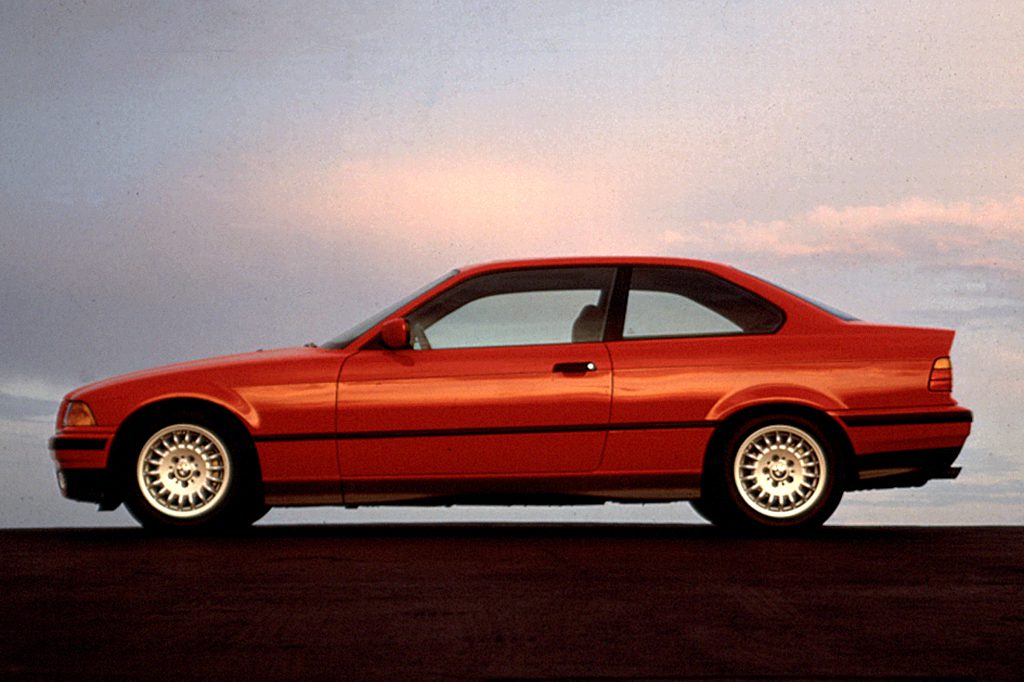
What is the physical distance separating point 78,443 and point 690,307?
13.5ft

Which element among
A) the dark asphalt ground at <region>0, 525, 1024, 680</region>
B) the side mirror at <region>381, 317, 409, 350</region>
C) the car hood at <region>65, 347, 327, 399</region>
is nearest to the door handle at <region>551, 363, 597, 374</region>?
the side mirror at <region>381, 317, 409, 350</region>

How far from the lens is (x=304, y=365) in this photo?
939 centimetres

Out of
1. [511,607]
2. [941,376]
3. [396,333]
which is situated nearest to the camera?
[511,607]

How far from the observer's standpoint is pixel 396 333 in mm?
9188

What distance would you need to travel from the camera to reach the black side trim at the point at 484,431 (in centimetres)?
920

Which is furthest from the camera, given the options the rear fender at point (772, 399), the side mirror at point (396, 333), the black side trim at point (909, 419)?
the black side trim at point (909, 419)

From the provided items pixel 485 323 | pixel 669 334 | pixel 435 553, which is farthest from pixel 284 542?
pixel 669 334

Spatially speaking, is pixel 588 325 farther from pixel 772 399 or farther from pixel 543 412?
pixel 772 399

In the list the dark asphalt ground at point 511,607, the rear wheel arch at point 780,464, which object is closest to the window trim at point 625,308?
the rear wheel arch at point 780,464

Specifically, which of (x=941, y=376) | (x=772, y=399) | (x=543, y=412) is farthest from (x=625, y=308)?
(x=941, y=376)

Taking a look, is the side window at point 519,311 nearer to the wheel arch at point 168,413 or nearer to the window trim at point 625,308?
the window trim at point 625,308

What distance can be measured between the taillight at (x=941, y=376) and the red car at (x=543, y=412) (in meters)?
0.01

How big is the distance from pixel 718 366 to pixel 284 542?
2942 millimetres

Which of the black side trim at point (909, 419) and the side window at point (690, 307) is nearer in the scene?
the black side trim at point (909, 419)
